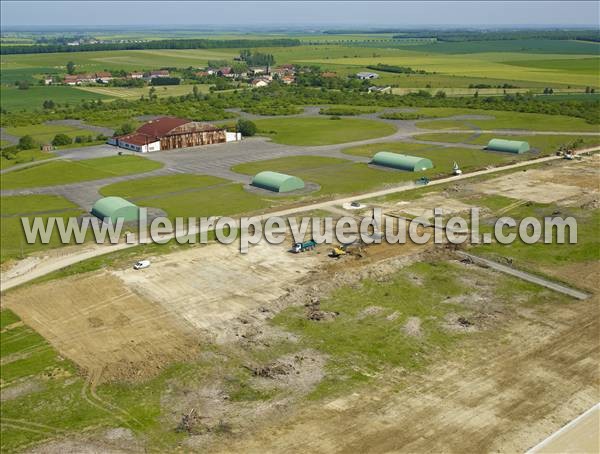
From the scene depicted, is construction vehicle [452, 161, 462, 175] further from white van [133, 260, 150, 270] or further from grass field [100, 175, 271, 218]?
white van [133, 260, 150, 270]

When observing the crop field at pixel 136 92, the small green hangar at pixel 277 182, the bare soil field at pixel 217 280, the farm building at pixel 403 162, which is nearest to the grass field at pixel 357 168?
the farm building at pixel 403 162

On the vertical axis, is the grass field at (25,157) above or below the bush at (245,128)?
below

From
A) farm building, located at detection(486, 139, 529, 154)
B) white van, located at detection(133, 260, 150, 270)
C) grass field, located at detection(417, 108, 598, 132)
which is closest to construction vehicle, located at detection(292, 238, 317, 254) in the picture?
white van, located at detection(133, 260, 150, 270)

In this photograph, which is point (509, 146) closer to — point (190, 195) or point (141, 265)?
point (190, 195)

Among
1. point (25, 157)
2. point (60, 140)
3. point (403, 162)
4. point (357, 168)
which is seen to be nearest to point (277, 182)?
point (357, 168)

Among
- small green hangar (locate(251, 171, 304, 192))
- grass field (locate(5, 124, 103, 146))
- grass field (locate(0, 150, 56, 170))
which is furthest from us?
grass field (locate(5, 124, 103, 146))

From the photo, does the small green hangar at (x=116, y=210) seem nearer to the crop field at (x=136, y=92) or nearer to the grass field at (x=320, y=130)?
the grass field at (x=320, y=130)

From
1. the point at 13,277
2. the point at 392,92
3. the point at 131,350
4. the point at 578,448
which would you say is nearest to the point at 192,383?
the point at 131,350
